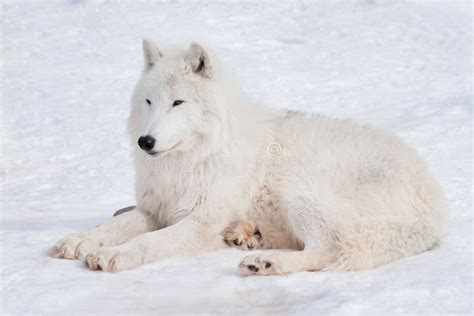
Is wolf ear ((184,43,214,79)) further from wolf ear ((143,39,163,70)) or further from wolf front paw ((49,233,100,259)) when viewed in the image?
wolf front paw ((49,233,100,259))

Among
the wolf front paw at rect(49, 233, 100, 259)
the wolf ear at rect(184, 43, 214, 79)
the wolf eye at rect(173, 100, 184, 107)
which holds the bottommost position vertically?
the wolf front paw at rect(49, 233, 100, 259)

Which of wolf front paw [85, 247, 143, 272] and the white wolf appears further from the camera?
the white wolf

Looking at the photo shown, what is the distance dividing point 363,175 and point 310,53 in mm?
7863

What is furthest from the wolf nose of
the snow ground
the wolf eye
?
the snow ground

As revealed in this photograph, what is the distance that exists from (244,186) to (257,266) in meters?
1.06

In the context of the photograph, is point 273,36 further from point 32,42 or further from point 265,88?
point 32,42

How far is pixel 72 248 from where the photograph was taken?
524cm

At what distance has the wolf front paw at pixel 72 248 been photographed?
5.23 m

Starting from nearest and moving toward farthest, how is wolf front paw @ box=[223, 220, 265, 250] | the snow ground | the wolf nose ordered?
1. the snow ground
2. the wolf nose
3. wolf front paw @ box=[223, 220, 265, 250]

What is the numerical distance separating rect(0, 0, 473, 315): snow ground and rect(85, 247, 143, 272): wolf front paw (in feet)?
0.24

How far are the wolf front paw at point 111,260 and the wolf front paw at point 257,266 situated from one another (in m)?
0.79

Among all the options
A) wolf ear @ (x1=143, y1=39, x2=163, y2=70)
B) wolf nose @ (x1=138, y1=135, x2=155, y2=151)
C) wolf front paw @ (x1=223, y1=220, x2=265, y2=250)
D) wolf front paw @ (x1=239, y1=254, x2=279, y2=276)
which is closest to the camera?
wolf front paw @ (x1=239, y1=254, x2=279, y2=276)

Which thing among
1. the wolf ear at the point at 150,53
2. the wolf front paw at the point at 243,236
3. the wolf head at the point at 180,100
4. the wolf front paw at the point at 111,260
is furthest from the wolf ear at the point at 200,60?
the wolf front paw at the point at 111,260

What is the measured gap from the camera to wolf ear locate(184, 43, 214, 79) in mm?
5578
